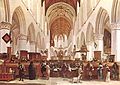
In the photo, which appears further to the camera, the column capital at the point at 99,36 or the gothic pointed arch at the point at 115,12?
the column capital at the point at 99,36

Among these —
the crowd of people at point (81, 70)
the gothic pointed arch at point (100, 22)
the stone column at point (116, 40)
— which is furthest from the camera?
the gothic pointed arch at point (100, 22)

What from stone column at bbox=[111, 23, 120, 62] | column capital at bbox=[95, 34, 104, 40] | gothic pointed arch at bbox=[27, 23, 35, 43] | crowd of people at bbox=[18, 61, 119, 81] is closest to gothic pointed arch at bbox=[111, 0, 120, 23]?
stone column at bbox=[111, 23, 120, 62]

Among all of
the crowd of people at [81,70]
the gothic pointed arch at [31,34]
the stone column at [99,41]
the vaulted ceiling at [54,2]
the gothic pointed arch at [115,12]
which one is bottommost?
the crowd of people at [81,70]

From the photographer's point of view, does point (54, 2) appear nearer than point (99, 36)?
No

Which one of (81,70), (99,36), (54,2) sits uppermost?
(54,2)

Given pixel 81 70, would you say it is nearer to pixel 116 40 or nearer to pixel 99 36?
pixel 116 40

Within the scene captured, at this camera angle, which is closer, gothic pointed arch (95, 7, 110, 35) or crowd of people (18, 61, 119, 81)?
crowd of people (18, 61, 119, 81)

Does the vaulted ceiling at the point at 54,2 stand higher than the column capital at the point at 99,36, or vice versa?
the vaulted ceiling at the point at 54,2

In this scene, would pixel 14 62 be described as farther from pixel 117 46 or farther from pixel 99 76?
pixel 117 46

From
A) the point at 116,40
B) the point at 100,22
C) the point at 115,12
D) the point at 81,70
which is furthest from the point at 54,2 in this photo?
the point at 81,70

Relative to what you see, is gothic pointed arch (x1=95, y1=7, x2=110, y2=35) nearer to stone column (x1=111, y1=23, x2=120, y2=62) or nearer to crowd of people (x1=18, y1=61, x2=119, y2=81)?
stone column (x1=111, y1=23, x2=120, y2=62)

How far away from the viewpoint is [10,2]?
2030cm

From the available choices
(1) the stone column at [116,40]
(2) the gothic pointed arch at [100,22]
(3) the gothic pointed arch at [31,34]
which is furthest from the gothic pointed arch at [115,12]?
(3) the gothic pointed arch at [31,34]

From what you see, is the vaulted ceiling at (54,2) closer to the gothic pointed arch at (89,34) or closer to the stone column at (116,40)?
the gothic pointed arch at (89,34)
